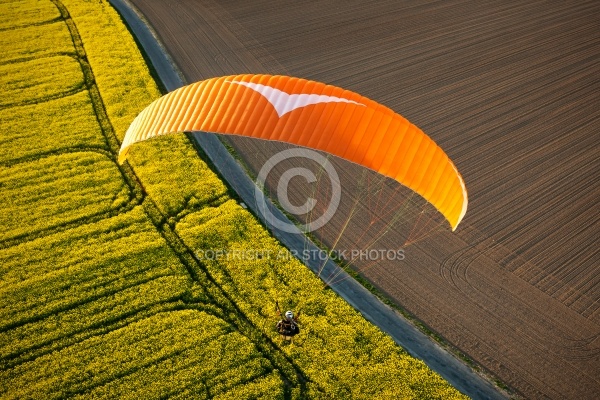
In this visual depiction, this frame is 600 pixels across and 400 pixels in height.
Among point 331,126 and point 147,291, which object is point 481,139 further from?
point 147,291

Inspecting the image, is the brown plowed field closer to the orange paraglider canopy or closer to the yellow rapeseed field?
the yellow rapeseed field

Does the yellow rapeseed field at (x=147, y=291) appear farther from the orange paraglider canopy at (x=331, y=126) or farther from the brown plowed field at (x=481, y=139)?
the orange paraglider canopy at (x=331, y=126)

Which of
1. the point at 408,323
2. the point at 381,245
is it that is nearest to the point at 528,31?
the point at 381,245

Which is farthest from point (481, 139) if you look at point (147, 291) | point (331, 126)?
point (147, 291)

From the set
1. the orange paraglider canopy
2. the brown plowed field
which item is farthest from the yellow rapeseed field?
the orange paraglider canopy

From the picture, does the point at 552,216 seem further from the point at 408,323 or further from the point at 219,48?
the point at 219,48

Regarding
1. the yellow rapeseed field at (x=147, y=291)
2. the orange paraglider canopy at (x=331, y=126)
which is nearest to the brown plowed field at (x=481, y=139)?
the yellow rapeseed field at (x=147, y=291)
